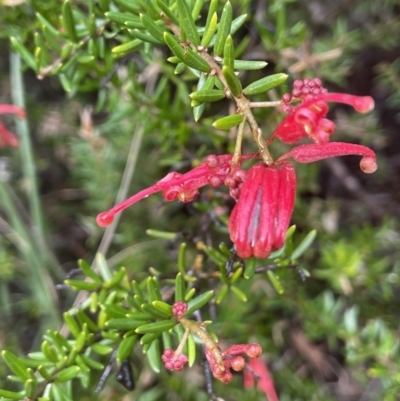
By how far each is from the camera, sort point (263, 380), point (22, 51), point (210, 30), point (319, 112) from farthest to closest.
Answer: point (263, 380) → point (22, 51) → point (210, 30) → point (319, 112)

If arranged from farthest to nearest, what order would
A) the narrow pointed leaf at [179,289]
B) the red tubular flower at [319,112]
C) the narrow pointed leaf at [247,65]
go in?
the narrow pointed leaf at [179,289]
the narrow pointed leaf at [247,65]
the red tubular flower at [319,112]

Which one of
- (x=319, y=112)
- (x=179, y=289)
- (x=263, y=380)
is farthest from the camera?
(x=263, y=380)

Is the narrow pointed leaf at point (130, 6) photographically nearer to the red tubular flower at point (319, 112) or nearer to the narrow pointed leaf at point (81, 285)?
the red tubular flower at point (319, 112)

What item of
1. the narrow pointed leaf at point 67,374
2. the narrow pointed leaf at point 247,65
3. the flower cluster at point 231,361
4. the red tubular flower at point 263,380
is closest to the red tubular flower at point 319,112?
the narrow pointed leaf at point 247,65

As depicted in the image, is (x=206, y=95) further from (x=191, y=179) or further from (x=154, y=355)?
(x=154, y=355)

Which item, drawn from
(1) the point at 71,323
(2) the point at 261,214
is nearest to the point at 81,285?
(1) the point at 71,323

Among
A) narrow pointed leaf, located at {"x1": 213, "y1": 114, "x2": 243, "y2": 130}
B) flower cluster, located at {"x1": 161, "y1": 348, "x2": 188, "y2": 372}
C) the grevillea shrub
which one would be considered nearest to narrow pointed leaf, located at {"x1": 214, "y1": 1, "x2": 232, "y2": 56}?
the grevillea shrub

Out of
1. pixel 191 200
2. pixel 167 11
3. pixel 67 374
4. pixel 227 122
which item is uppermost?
pixel 167 11
